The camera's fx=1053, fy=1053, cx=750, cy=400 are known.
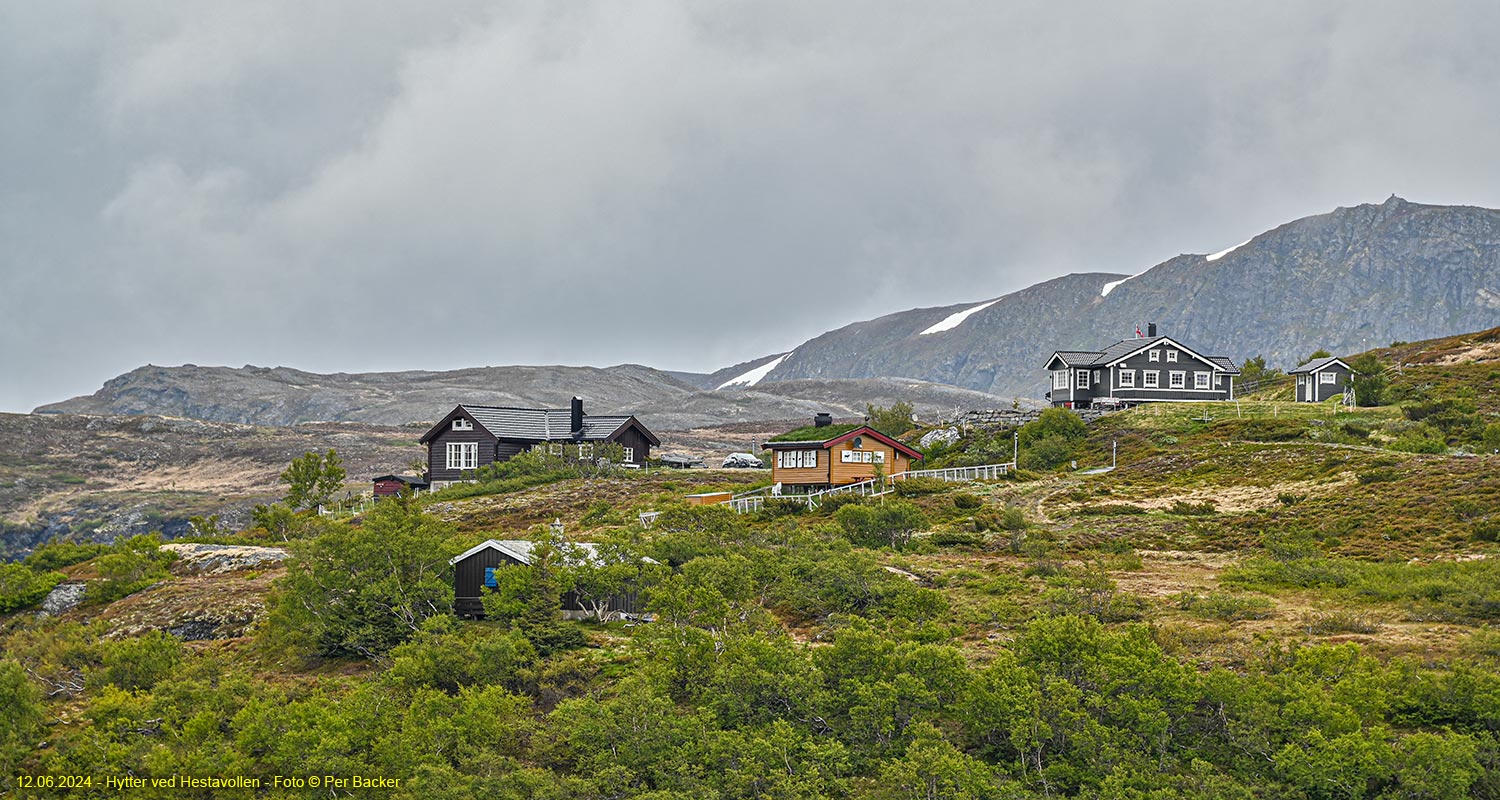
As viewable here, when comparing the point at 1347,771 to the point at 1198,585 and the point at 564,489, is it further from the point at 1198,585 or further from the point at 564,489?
the point at 564,489

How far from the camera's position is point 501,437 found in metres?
68.1

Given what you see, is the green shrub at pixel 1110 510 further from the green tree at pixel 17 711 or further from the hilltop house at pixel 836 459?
the green tree at pixel 17 711

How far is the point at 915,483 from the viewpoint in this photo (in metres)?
53.8

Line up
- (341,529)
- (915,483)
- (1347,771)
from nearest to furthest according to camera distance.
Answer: (1347,771) → (341,529) → (915,483)

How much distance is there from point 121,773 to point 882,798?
14.3 metres

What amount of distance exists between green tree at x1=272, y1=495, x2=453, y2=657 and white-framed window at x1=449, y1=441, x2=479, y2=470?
37.0m

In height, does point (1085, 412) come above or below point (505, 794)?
above

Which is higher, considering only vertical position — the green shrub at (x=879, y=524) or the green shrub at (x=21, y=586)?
the green shrub at (x=879, y=524)

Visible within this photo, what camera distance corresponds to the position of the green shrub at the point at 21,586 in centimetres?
3928

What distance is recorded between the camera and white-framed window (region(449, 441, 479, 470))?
67.9 meters

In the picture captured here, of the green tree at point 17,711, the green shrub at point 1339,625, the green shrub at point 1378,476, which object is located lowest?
the green tree at point 17,711

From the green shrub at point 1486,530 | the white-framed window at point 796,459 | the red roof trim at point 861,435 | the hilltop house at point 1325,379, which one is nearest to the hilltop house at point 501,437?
the white-framed window at point 796,459

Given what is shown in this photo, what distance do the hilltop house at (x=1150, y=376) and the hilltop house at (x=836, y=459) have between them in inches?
1121

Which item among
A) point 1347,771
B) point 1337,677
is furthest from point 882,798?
point 1337,677
